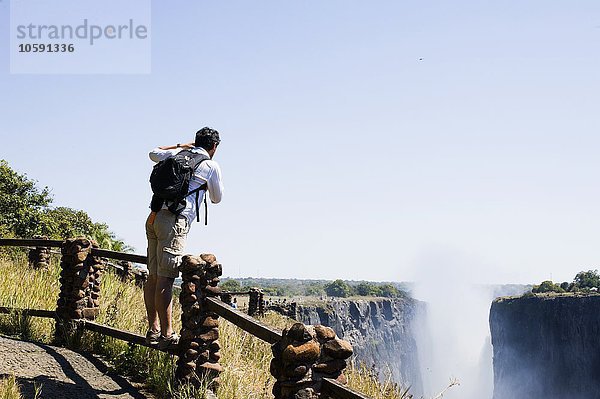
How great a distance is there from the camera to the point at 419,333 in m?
185

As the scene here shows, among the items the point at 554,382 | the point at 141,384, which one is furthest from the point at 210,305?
the point at 554,382

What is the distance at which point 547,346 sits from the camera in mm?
87125

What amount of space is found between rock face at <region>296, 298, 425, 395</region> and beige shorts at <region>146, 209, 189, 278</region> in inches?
3671

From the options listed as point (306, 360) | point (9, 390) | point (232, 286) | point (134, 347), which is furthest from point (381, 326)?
point (306, 360)

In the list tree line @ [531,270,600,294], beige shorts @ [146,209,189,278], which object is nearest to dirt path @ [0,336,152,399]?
beige shorts @ [146,209,189,278]

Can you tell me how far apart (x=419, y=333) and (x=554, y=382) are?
9975cm

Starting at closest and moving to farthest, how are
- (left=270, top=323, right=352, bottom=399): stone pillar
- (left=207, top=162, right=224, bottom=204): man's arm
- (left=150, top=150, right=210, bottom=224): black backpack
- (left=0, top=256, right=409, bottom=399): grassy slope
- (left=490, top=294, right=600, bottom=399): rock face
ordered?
1. (left=270, top=323, right=352, bottom=399): stone pillar
2. (left=150, top=150, right=210, bottom=224): black backpack
3. (left=207, top=162, right=224, bottom=204): man's arm
4. (left=0, top=256, right=409, bottom=399): grassy slope
5. (left=490, top=294, right=600, bottom=399): rock face

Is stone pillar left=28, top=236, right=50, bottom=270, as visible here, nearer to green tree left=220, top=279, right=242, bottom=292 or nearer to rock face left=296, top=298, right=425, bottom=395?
green tree left=220, top=279, right=242, bottom=292

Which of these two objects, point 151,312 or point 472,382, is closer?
point 151,312

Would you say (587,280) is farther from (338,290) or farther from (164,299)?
(164,299)

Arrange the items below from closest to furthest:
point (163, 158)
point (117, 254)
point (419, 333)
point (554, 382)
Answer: point (163, 158), point (117, 254), point (554, 382), point (419, 333)

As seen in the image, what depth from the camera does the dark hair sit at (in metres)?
5.88

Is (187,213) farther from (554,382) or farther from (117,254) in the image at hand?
(554,382)

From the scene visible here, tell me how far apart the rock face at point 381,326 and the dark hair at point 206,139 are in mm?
93191
